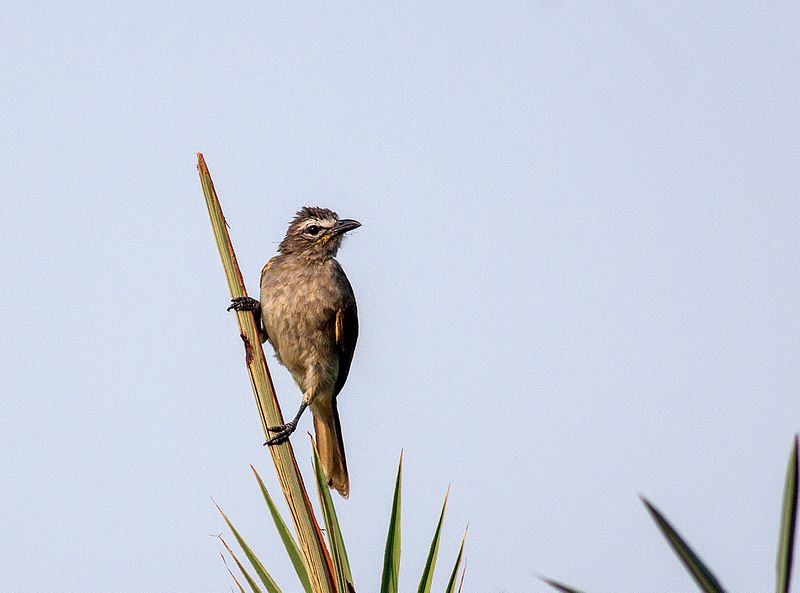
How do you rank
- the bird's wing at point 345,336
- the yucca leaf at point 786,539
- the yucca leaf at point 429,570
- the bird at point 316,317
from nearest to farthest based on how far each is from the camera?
1. the yucca leaf at point 786,539
2. the yucca leaf at point 429,570
3. the bird at point 316,317
4. the bird's wing at point 345,336

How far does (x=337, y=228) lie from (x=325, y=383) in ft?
4.16

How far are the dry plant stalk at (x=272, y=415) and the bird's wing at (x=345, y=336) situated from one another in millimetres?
3768

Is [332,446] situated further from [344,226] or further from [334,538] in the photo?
[334,538]

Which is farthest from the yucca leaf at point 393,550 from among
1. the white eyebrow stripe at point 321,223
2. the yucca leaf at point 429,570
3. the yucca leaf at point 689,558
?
the white eyebrow stripe at point 321,223

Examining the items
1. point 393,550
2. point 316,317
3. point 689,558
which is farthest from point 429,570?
point 316,317

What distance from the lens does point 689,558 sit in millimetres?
1564

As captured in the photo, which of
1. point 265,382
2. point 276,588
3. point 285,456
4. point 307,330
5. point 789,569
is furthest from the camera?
point 307,330

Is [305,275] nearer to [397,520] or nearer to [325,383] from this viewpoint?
[325,383]

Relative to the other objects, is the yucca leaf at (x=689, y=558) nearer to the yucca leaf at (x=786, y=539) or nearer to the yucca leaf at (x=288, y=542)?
the yucca leaf at (x=786, y=539)

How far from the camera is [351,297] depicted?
8.28 metres

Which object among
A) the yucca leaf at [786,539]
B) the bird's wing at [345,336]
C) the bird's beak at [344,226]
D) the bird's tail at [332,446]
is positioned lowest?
the yucca leaf at [786,539]

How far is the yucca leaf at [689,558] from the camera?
1.57 m

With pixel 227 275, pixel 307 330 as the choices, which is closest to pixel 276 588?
pixel 227 275

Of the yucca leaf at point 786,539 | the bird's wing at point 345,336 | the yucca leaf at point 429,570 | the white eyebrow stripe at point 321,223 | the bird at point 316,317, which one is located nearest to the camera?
the yucca leaf at point 786,539
